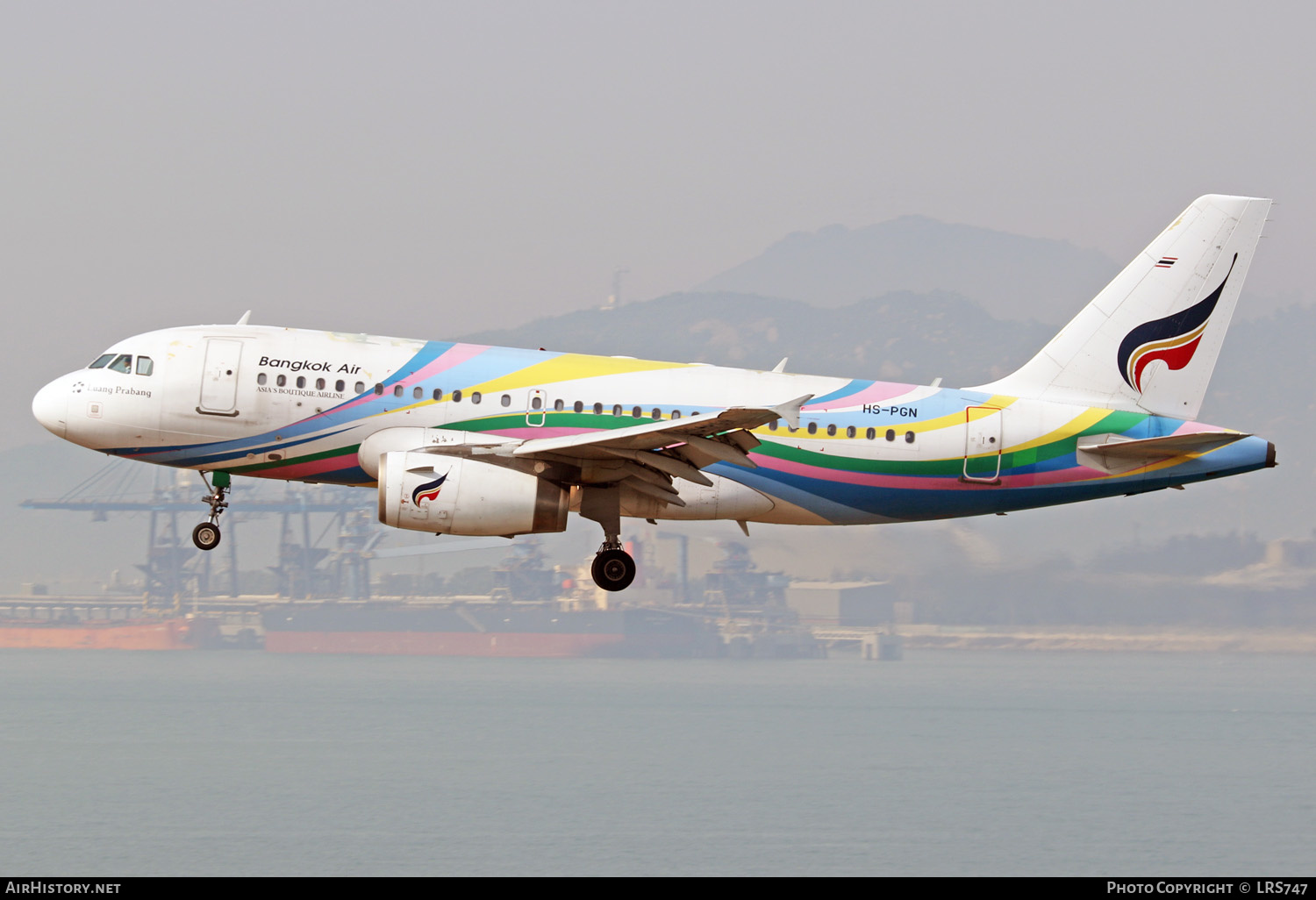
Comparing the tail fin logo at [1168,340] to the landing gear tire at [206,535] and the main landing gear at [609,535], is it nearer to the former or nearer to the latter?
the main landing gear at [609,535]

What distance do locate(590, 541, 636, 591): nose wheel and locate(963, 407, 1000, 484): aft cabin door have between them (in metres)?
7.24

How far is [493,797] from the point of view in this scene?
18162cm

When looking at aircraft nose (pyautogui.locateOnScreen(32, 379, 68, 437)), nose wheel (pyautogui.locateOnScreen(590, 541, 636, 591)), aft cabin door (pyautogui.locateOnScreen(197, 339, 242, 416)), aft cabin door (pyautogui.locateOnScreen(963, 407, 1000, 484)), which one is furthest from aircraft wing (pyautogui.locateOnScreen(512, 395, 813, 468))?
aircraft nose (pyautogui.locateOnScreen(32, 379, 68, 437))

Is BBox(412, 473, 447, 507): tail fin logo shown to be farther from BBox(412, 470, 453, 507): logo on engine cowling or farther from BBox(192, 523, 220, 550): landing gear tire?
BBox(192, 523, 220, 550): landing gear tire

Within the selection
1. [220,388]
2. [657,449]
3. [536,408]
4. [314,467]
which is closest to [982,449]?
[657,449]

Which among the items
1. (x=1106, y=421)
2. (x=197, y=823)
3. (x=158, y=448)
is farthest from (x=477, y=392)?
(x=197, y=823)

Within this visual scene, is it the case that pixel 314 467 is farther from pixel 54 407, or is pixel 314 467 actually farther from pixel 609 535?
pixel 609 535

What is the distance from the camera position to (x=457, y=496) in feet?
85.2

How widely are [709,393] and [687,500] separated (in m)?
2.16

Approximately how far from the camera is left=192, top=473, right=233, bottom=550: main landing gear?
1126 inches

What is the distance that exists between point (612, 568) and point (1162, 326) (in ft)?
45.5

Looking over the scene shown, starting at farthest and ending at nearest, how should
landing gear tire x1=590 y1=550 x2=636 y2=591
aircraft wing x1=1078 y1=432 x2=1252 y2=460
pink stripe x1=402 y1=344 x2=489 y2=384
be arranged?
aircraft wing x1=1078 y1=432 x2=1252 y2=460
landing gear tire x1=590 y1=550 x2=636 y2=591
pink stripe x1=402 y1=344 x2=489 y2=384

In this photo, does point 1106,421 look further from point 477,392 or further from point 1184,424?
point 477,392

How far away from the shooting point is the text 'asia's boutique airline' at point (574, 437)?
2652 cm
